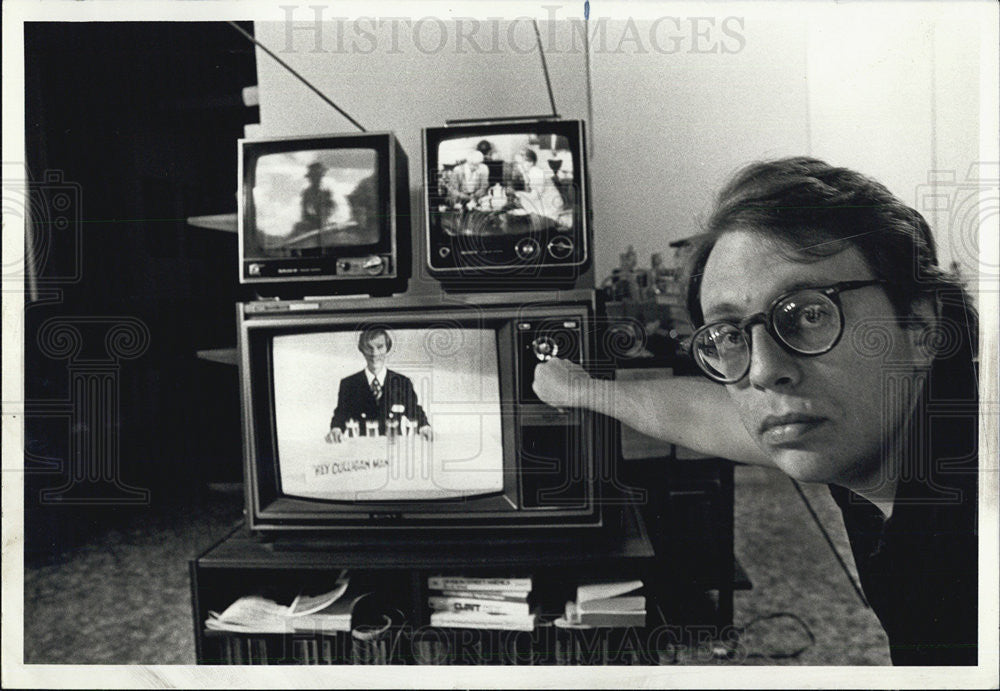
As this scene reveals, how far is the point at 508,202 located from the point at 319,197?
1.26ft

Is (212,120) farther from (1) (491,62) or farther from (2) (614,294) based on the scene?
(2) (614,294)

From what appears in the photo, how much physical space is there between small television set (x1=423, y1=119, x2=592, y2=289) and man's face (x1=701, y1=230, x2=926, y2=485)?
286 mm

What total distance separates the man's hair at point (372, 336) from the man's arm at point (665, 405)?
11.8 inches

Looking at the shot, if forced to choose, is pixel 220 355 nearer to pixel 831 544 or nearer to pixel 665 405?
pixel 665 405

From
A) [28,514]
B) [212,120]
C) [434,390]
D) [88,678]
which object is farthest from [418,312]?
[88,678]

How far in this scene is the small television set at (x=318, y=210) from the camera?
1373 mm

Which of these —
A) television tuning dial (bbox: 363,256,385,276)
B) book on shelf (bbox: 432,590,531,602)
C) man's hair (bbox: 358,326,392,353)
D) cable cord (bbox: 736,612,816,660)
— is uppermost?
television tuning dial (bbox: 363,256,385,276)

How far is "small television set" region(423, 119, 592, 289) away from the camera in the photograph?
1.31m

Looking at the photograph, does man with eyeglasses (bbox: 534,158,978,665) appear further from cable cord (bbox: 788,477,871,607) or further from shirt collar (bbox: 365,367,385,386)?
shirt collar (bbox: 365,367,385,386)

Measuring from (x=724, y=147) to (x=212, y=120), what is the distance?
108 centimetres

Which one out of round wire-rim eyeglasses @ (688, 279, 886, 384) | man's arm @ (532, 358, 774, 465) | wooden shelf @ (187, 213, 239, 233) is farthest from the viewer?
wooden shelf @ (187, 213, 239, 233)

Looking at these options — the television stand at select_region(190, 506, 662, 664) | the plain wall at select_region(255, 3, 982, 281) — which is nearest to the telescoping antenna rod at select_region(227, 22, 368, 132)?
the plain wall at select_region(255, 3, 982, 281)

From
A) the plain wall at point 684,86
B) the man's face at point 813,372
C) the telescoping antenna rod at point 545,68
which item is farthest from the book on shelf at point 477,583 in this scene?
the telescoping antenna rod at point 545,68

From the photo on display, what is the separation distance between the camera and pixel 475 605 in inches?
55.5
